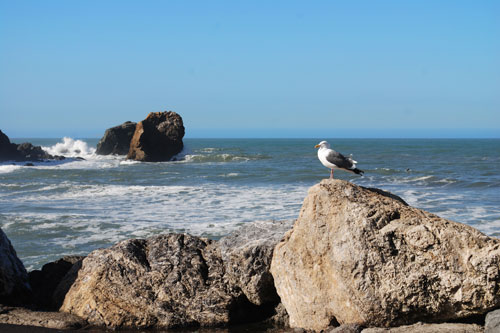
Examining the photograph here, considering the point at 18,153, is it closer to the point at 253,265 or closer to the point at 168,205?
the point at 168,205

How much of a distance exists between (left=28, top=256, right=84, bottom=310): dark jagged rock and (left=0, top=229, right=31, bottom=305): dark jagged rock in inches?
7.6

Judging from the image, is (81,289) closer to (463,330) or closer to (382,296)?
(382,296)

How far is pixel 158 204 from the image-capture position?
18.4 metres

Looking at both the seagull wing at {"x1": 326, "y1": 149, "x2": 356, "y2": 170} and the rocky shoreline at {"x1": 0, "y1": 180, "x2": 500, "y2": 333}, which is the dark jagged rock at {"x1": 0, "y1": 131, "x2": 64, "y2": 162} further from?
the seagull wing at {"x1": 326, "y1": 149, "x2": 356, "y2": 170}

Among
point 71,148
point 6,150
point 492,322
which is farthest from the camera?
point 71,148

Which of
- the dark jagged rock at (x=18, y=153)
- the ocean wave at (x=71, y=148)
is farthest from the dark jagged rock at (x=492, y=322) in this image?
the ocean wave at (x=71, y=148)

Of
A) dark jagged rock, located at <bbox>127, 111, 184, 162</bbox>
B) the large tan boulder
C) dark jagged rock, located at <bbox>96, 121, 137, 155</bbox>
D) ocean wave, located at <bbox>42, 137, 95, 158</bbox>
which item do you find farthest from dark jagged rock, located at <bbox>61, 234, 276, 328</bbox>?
ocean wave, located at <bbox>42, 137, 95, 158</bbox>

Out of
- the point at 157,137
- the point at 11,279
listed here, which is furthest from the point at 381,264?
the point at 157,137

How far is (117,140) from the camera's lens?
57.4 metres

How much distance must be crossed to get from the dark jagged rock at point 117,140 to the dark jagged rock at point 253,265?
170 ft

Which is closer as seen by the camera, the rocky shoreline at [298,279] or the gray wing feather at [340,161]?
the rocky shoreline at [298,279]

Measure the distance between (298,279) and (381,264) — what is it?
41.7 inches

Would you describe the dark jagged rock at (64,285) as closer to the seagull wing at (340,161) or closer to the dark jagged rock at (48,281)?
the dark jagged rock at (48,281)

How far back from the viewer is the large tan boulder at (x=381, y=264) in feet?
17.8
